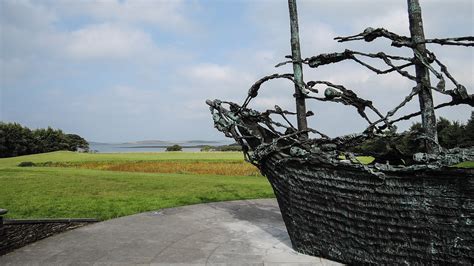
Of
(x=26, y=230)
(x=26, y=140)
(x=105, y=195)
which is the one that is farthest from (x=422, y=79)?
(x=26, y=140)

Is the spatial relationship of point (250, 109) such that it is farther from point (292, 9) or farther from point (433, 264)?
point (433, 264)

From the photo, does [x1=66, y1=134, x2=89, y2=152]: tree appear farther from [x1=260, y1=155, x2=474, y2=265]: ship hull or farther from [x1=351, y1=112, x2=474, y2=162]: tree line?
[x1=260, y1=155, x2=474, y2=265]: ship hull

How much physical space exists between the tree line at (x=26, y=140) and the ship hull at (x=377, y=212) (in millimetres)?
48907

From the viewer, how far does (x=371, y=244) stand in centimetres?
526

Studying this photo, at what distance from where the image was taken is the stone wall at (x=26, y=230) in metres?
6.82

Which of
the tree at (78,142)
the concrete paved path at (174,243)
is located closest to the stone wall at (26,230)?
the concrete paved path at (174,243)

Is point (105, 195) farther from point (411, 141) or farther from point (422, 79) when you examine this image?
point (422, 79)

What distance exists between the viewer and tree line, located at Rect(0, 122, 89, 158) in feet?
152

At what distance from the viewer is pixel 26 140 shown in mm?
48844

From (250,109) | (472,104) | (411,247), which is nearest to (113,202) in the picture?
(250,109)

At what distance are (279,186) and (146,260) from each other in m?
2.65

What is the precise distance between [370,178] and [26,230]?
6.70 metres

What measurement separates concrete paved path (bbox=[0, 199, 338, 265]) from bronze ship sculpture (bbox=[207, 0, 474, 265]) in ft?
2.47

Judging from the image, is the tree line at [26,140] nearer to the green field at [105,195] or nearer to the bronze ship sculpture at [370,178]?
the green field at [105,195]
